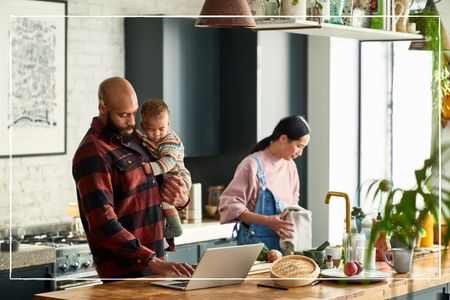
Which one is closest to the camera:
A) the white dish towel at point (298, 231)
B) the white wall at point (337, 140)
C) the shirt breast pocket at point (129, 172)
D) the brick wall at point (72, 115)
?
the shirt breast pocket at point (129, 172)

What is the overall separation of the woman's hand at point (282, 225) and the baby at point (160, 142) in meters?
0.84

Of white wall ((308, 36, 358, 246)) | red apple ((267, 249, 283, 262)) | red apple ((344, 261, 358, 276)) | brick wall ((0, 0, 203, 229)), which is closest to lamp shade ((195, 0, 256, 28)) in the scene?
white wall ((308, 36, 358, 246))

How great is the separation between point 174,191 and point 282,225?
862mm

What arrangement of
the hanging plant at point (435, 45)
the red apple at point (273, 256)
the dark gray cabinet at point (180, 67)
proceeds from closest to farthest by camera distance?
the hanging plant at point (435, 45) < the red apple at point (273, 256) < the dark gray cabinet at point (180, 67)

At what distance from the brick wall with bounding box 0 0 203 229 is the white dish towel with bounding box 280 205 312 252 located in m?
1.63

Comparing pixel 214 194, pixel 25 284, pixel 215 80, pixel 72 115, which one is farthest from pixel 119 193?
pixel 215 80

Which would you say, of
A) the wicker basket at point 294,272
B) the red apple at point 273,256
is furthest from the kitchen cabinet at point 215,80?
the wicker basket at point 294,272

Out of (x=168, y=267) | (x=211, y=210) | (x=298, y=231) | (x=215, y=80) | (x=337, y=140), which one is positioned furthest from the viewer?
(x=215, y=80)

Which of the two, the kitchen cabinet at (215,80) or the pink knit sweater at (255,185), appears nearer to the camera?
the pink knit sweater at (255,185)

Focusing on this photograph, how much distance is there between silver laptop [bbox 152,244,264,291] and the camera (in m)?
3.39

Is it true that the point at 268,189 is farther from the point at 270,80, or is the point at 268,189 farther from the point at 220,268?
the point at 270,80

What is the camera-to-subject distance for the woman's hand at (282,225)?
4.38 metres

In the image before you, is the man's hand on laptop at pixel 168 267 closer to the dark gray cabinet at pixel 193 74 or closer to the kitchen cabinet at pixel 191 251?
the kitchen cabinet at pixel 191 251

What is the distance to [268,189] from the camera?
4.51 metres
